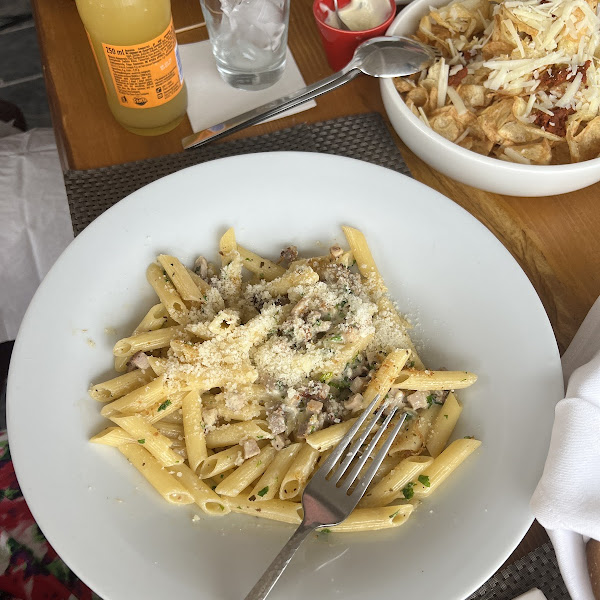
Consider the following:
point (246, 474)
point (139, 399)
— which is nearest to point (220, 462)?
point (246, 474)

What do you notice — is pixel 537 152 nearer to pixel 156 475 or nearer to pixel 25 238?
pixel 156 475

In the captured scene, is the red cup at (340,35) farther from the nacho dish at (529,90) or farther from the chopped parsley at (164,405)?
the chopped parsley at (164,405)

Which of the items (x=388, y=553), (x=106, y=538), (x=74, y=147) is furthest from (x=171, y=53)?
(x=388, y=553)

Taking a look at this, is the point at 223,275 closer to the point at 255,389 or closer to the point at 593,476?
the point at 255,389

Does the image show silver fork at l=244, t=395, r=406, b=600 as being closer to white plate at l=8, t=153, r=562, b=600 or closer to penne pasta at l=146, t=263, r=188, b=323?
white plate at l=8, t=153, r=562, b=600

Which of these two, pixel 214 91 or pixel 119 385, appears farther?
pixel 214 91

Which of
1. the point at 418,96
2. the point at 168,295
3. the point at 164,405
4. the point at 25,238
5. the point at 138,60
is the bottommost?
the point at 25,238
